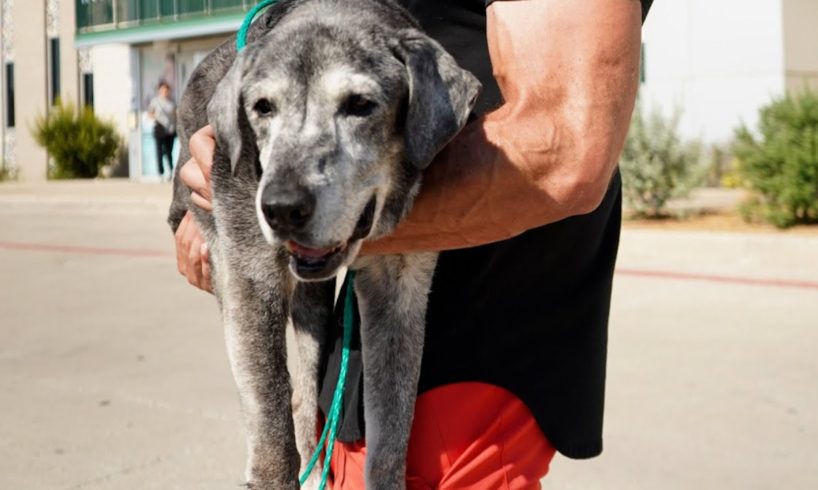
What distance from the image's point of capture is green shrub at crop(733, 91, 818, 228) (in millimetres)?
10844

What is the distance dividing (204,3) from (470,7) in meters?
25.1

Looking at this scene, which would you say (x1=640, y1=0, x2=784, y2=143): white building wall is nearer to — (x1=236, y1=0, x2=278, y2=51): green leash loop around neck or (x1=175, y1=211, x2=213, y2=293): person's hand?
(x1=175, y1=211, x2=213, y2=293): person's hand

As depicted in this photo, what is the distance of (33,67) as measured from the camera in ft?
105

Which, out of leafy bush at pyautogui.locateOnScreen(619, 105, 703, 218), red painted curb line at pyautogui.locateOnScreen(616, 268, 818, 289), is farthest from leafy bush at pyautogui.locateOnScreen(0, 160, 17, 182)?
red painted curb line at pyautogui.locateOnScreen(616, 268, 818, 289)

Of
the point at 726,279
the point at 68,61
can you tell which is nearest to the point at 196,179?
the point at 726,279

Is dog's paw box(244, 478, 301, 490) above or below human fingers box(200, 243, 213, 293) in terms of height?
below

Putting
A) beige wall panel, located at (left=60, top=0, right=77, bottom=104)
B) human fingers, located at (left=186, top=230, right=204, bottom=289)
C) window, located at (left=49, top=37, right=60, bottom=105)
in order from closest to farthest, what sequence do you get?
human fingers, located at (left=186, top=230, right=204, bottom=289), beige wall panel, located at (left=60, top=0, right=77, bottom=104), window, located at (left=49, top=37, right=60, bottom=105)

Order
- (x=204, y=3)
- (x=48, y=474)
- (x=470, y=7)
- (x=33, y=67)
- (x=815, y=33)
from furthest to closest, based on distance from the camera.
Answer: (x=33, y=67)
(x=204, y=3)
(x=815, y=33)
(x=48, y=474)
(x=470, y=7)

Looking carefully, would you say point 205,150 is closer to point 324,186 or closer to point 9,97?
point 324,186

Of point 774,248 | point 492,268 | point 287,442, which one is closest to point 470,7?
point 492,268

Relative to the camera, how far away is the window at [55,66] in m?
31.8

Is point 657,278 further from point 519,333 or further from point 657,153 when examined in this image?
point 519,333

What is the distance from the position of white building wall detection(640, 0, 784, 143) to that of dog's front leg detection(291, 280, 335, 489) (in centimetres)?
1439

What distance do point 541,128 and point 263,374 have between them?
80cm
